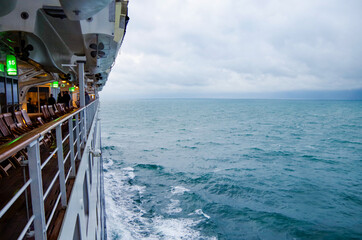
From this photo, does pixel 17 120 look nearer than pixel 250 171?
Yes

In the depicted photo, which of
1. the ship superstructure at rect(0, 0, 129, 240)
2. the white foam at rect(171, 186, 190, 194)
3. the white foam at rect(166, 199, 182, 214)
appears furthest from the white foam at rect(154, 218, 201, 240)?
the ship superstructure at rect(0, 0, 129, 240)

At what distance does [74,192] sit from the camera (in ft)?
8.03

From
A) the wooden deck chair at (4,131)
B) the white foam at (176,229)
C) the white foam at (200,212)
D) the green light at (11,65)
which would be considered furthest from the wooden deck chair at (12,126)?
the white foam at (200,212)

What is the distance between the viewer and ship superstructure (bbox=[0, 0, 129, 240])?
4.65 feet

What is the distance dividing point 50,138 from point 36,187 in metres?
6.02

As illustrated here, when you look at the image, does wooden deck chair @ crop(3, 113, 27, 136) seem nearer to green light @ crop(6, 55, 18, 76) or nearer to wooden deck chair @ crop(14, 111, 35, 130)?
wooden deck chair @ crop(14, 111, 35, 130)

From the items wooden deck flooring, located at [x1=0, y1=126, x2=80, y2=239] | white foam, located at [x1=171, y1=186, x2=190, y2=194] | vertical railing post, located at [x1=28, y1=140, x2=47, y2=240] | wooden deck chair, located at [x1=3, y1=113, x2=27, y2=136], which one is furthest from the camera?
white foam, located at [x1=171, y1=186, x2=190, y2=194]

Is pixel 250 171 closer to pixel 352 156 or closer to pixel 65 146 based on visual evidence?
pixel 352 156

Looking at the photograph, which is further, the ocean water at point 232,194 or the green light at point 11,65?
the ocean water at point 232,194

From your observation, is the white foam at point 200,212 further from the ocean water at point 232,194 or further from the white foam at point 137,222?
the white foam at point 137,222

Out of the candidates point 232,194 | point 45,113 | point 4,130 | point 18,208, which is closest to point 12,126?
point 4,130

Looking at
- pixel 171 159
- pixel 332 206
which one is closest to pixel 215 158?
pixel 171 159

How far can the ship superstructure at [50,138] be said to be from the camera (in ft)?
4.65

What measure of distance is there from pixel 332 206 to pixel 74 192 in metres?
13.7
